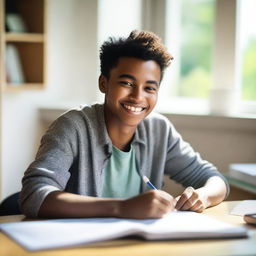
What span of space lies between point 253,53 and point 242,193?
0.72m

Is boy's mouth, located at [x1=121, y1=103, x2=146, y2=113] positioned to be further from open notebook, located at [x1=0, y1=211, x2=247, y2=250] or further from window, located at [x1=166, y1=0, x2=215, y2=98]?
window, located at [x1=166, y1=0, x2=215, y2=98]

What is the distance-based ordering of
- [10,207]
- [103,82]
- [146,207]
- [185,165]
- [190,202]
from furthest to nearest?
[185,165] < [103,82] < [10,207] < [190,202] < [146,207]

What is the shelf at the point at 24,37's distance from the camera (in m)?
3.12

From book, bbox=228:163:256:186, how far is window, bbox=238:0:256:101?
0.72m

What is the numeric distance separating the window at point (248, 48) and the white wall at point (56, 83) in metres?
0.85

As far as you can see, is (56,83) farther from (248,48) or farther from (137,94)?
(137,94)

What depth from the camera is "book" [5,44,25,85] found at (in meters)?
3.16

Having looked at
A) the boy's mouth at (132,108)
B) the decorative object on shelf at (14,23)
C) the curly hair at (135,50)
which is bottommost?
the boy's mouth at (132,108)

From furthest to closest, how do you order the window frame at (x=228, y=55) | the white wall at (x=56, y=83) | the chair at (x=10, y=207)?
the white wall at (x=56, y=83)
the window frame at (x=228, y=55)
the chair at (x=10, y=207)

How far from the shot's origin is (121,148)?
6.79 feet

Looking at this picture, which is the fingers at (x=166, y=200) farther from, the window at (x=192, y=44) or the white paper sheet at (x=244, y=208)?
the window at (x=192, y=44)

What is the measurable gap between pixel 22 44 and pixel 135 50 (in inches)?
59.9

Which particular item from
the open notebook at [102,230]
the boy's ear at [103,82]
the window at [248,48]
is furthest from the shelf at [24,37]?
the open notebook at [102,230]

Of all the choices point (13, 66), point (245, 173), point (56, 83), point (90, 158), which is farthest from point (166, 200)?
point (56, 83)
